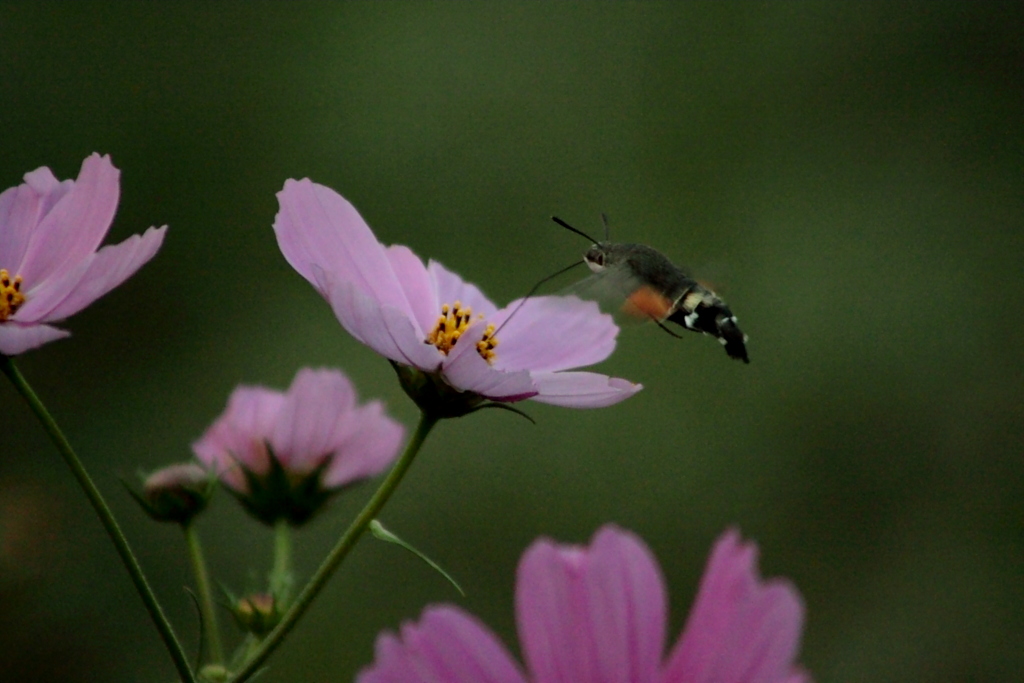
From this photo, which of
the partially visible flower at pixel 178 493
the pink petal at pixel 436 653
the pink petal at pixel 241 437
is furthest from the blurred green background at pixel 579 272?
the pink petal at pixel 436 653

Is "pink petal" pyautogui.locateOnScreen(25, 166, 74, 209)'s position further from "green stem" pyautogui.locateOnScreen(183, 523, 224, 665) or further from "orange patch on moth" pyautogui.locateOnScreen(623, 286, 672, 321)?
"orange patch on moth" pyautogui.locateOnScreen(623, 286, 672, 321)

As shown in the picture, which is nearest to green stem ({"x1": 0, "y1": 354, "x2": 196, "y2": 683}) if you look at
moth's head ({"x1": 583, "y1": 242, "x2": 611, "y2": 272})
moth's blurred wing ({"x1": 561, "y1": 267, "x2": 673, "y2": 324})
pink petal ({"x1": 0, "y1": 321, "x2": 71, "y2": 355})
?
pink petal ({"x1": 0, "y1": 321, "x2": 71, "y2": 355})

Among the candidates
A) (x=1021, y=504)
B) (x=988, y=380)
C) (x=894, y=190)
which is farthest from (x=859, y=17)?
(x=1021, y=504)

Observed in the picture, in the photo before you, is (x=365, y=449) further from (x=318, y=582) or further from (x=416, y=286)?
(x=318, y=582)

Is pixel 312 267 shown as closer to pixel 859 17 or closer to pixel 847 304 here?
pixel 847 304

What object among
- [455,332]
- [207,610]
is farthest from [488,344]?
[207,610]

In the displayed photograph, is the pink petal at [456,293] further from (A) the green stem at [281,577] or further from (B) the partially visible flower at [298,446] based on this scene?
(A) the green stem at [281,577]
